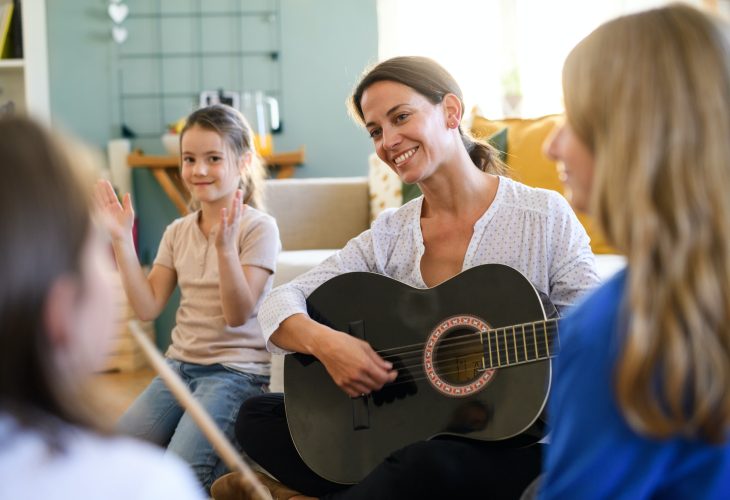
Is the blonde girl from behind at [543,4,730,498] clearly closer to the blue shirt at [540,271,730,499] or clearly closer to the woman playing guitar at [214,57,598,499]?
the blue shirt at [540,271,730,499]

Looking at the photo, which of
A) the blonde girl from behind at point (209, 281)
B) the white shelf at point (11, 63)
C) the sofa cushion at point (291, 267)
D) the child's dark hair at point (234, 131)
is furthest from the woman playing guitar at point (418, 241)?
the white shelf at point (11, 63)

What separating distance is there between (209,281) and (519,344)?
0.82m

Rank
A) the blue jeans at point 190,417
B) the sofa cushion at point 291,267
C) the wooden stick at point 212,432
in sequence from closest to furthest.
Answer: the wooden stick at point 212,432, the blue jeans at point 190,417, the sofa cushion at point 291,267

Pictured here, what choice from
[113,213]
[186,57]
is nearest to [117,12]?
[186,57]

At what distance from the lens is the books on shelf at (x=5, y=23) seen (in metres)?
3.15

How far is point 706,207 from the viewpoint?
596 mm

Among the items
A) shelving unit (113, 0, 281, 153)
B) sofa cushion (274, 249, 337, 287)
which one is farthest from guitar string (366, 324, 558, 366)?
shelving unit (113, 0, 281, 153)

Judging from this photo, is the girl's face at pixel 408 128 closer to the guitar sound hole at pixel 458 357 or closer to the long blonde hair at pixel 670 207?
the guitar sound hole at pixel 458 357

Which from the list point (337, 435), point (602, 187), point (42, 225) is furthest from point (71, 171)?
point (337, 435)

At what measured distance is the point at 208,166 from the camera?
1.76 meters

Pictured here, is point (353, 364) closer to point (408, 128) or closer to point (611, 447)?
point (408, 128)

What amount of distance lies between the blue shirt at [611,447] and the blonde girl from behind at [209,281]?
101cm

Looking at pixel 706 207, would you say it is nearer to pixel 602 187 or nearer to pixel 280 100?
pixel 602 187

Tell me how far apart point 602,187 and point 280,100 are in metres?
2.76
